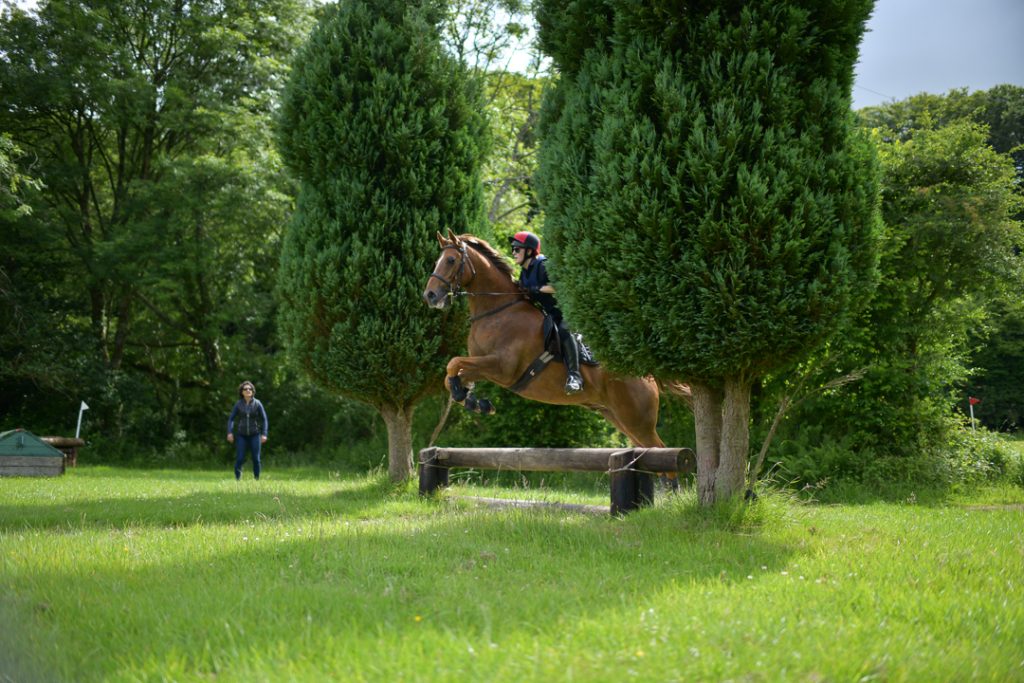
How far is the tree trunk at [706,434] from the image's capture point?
803 centimetres

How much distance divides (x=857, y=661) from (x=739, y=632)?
0.58 m

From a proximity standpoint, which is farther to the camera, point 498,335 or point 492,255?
point 492,255

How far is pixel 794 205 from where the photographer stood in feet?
23.8

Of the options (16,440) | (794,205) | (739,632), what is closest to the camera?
(739,632)

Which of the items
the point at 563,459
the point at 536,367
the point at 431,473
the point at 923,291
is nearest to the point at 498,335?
the point at 536,367

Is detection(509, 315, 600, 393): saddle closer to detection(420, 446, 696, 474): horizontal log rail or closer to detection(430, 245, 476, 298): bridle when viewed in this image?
detection(420, 446, 696, 474): horizontal log rail

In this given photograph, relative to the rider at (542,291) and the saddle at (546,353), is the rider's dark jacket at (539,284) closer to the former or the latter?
the rider at (542,291)

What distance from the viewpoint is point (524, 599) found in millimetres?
4672

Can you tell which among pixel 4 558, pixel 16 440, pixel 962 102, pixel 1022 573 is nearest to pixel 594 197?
pixel 1022 573

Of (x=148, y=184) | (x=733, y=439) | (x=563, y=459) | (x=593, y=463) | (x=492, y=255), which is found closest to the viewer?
(x=733, y=439)

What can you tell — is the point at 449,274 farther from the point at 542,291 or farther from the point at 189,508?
the point at 189,508

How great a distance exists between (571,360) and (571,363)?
0.04m

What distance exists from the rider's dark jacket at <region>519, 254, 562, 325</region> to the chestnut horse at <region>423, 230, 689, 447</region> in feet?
0.40

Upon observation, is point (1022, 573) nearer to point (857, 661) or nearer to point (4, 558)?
point (857, 661)
